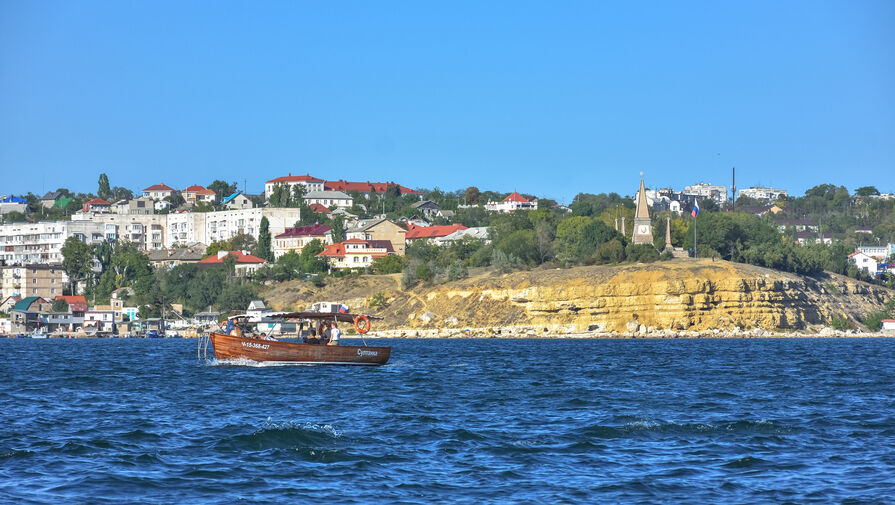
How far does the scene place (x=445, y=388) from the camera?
125 feet

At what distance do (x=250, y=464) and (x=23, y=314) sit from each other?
124 meters

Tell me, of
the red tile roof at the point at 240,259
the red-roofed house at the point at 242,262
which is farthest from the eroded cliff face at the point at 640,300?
the red tile roof at the point at 240,259

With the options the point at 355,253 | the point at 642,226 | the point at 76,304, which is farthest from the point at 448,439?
the point at 76,304

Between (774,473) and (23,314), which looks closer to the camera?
(774,473)

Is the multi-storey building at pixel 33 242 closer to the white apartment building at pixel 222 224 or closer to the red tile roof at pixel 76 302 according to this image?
the white apartment building at pixel 222 224

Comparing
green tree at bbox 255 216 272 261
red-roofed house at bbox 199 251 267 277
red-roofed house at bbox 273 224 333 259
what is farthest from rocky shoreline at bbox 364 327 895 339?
green tree at bbox 255 216 272 261

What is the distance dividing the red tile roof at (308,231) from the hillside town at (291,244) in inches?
8.8

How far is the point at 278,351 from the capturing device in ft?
158

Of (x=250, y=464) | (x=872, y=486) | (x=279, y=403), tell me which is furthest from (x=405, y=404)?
(x=872, y=486)

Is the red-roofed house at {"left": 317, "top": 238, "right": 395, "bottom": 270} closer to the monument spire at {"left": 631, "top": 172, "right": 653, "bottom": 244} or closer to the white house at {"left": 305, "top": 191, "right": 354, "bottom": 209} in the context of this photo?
the monument spire at {"left": 631, "top": 172, "right": 653, "bottom": 244}

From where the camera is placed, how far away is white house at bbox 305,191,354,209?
193 meters

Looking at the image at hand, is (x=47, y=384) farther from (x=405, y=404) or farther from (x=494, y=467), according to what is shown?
(x=494, y=467)

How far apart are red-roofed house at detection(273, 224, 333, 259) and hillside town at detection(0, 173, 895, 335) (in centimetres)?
23

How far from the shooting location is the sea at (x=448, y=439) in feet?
59.8
